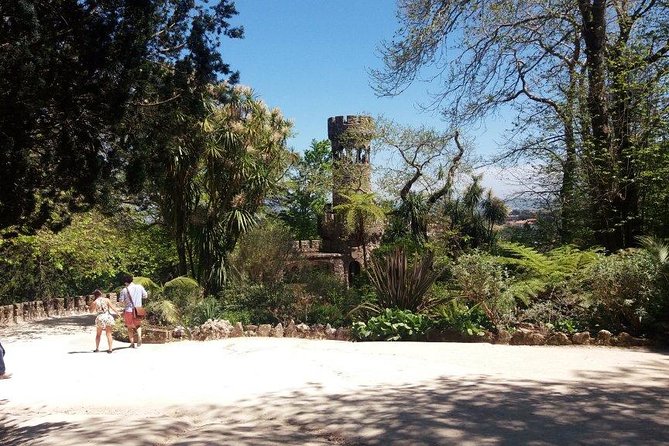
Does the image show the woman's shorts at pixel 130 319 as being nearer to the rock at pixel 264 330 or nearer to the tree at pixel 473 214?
the rock at pixel 264 330

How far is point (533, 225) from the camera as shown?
757 inches

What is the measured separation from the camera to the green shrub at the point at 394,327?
10.7 metres

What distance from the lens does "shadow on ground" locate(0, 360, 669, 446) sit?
481cm

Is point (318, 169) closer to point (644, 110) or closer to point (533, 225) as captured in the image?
point (533, 225)

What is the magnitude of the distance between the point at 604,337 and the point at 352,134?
76.3 feet

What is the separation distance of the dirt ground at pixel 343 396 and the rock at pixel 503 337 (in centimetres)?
58

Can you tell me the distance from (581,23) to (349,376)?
12.2 m

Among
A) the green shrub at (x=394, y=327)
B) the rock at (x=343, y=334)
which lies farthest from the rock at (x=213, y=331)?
the green shrub at (x=394, y=327)

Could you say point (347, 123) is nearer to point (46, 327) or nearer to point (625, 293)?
point (46, 327)

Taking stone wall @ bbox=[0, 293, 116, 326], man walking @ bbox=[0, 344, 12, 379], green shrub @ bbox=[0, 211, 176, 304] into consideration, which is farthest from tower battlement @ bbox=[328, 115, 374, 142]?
man walking @ bbox=[0, 344, 12, 379]

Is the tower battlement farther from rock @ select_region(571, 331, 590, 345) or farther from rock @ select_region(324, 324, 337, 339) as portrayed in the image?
rock @ select_region(571, 331, 590, 345)

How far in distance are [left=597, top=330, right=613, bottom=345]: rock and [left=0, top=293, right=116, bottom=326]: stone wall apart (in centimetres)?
1613

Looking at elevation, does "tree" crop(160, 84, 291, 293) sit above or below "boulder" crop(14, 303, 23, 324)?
above

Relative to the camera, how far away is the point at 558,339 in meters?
9.52
